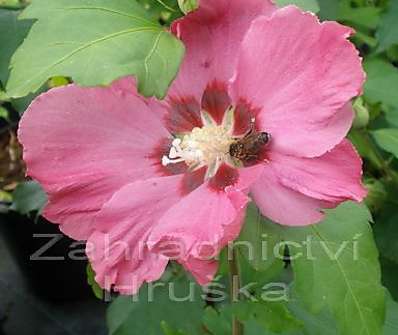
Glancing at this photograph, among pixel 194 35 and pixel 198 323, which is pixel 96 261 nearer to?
pixel 194 35

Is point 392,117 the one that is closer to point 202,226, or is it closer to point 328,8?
point 328,8

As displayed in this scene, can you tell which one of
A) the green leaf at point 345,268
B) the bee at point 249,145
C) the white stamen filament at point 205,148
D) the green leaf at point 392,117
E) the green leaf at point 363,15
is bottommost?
the green leaf at point 392,117

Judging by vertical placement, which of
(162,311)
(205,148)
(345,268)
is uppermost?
(205,148)

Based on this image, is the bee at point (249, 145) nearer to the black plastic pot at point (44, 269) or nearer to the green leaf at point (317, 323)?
the green leaf at point (317, 323)

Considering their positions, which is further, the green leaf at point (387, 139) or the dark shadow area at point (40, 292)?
the dark shadow area at point (40, 292)

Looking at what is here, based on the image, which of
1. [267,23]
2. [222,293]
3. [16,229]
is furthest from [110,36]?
[16,229]

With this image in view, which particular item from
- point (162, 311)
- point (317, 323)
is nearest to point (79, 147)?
point (317, 323)

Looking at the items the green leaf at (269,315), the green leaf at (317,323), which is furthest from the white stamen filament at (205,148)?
the green leaf at (317,323)
